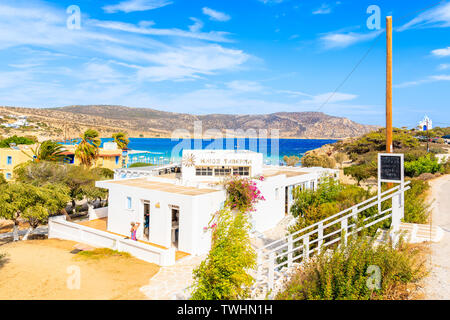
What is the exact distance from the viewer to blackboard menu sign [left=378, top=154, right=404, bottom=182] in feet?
28.4

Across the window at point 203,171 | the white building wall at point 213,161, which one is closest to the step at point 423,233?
the white building wall at point 213,161

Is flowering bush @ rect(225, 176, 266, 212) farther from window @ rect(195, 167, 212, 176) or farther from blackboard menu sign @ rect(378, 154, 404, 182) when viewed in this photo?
blackboard menu sign @ rect(378, 154, 404, 182)

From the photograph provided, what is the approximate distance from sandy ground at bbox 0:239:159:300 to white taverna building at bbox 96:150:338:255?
76.9 inches

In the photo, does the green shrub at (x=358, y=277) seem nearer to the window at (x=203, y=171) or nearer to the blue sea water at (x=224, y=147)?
the window at (x=203, y=171)

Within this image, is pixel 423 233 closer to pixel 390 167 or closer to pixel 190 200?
pixel 390 167

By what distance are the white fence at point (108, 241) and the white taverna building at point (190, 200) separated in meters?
1.23

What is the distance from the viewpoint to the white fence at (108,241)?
11.3 metres

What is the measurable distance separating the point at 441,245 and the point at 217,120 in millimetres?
97438

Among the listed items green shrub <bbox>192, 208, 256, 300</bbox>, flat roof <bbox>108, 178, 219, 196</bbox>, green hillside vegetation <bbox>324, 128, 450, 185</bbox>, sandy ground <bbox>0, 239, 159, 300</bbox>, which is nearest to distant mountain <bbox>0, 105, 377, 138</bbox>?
green hillside vegetation <bbox>324, 128, 450, 185</bbox>

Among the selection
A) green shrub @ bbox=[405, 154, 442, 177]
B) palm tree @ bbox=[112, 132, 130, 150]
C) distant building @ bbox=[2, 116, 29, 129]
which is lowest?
green shrub @ bbox=[405, 154, 442, 177]

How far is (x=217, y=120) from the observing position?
103 meters

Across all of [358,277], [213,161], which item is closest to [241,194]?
[213,161]

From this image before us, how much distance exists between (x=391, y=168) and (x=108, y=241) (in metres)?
11.6

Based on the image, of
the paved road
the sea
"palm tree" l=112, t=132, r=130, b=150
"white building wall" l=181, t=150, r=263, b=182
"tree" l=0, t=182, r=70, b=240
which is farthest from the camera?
"palm tree" l=112, t=132, r=130, b=150
